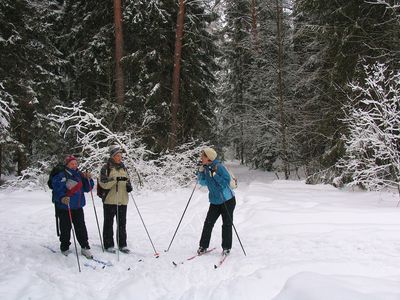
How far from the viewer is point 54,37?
62.0 ft

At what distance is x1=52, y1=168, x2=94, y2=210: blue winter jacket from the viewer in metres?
6.70

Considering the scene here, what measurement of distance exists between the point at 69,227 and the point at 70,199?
0.49 metres

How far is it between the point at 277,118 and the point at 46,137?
10567mm

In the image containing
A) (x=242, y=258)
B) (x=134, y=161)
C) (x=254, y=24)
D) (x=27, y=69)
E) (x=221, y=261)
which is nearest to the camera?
(x=221, y=261)

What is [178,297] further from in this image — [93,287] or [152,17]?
[152,17]

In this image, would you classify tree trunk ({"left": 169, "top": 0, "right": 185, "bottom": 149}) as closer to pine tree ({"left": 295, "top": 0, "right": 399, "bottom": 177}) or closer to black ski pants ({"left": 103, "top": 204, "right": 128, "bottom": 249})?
pine tree ({"left": 295, "top": 0, "right": 399, "bottom": 177})

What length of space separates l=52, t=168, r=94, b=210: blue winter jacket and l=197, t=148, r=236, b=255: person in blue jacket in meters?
2.05

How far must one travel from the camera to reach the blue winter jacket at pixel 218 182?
6652mm

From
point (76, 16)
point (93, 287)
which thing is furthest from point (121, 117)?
point (93, 287)

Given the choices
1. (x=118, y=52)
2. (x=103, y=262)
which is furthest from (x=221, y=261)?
(x=118, y=52)

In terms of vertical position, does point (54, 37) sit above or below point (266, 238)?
above

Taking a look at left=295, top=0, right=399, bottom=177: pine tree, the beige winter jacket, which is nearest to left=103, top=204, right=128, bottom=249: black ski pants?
the beige winter jacket

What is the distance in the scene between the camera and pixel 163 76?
58.0ft

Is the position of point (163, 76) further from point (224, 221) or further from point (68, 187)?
point (224, 221)
